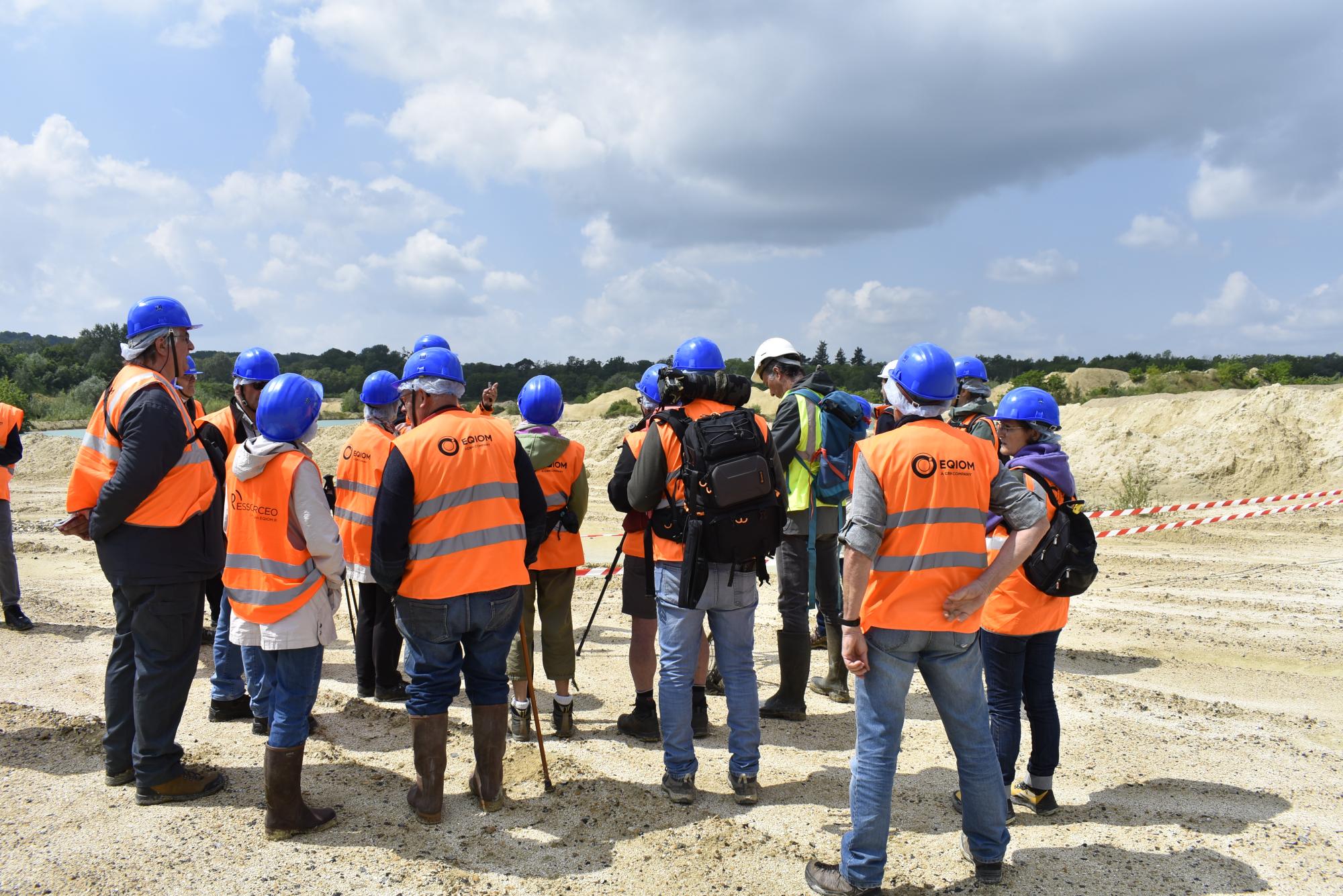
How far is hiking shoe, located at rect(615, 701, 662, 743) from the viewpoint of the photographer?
5.44 meters

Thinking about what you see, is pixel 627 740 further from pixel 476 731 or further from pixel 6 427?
A: pixel 6 427

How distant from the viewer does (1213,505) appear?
1444 centimetres

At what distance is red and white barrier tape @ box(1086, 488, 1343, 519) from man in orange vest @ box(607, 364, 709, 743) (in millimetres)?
10773

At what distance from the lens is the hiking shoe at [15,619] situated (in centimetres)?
808

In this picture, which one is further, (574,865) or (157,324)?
(157,324)

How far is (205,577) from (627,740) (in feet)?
9.03

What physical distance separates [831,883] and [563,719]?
234cm

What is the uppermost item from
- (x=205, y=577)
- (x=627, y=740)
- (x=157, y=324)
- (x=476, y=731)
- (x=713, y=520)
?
(x=157, y=324)

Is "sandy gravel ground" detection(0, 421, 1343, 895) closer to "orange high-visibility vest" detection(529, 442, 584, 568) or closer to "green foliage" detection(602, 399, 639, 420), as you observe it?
"orange high-visibility vest" detection(529, 442, 584, 568)

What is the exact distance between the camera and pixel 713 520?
14.1ft

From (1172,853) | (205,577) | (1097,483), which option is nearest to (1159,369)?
(1097,483)

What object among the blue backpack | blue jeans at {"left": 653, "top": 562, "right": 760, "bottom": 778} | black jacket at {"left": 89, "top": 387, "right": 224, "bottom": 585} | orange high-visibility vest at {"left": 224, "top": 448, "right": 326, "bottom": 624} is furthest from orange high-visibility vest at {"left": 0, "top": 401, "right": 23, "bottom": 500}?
the blue backpack

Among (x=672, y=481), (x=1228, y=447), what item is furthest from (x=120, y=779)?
(x=1228, y=447)

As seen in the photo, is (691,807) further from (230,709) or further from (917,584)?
(230,709)
